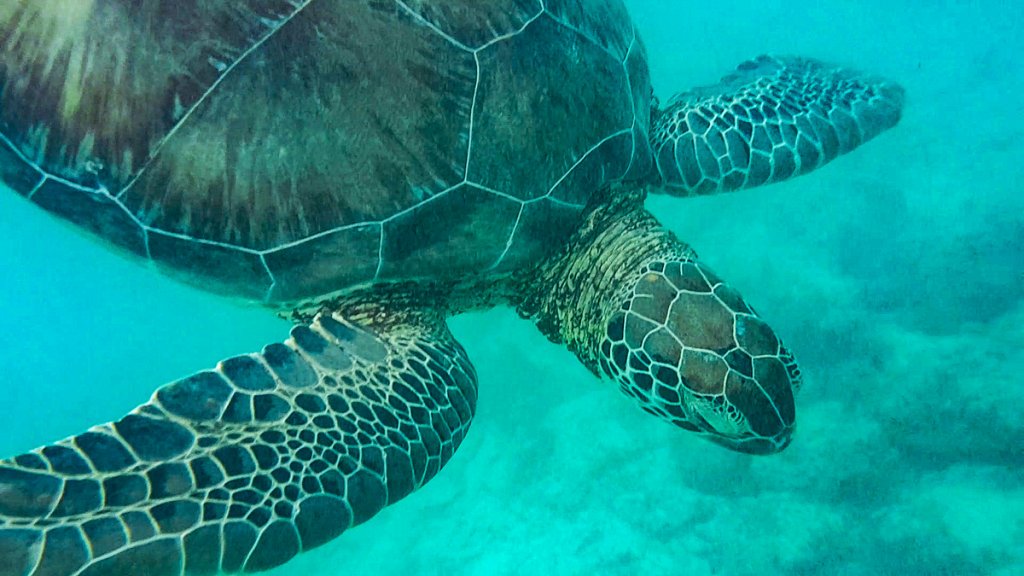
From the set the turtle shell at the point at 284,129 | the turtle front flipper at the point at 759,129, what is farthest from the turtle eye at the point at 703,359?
the turtle front flipper at the point at 759,129

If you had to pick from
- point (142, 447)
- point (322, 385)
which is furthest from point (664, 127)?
point (142, 447)

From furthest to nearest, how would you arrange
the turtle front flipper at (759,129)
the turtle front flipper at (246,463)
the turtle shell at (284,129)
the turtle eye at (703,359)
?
the turtle front flipper at (759,129), the turtle eye at (703,359), the turtle shell at (284,129), the turtle front flipper at (246,463)

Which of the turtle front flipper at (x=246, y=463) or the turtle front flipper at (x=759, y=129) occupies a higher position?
the turtle front flipper at (x=759, y=129)

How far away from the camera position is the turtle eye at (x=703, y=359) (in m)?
3.01

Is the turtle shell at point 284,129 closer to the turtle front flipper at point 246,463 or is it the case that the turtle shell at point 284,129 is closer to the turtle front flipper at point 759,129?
the turtle front flipper at point 246,463

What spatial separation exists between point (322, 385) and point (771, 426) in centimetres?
223

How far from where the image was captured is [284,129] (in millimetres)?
2770

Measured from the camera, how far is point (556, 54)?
10.7 ft

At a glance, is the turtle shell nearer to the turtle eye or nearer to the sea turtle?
the sea turtle

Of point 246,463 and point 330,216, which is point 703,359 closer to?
point 330,216

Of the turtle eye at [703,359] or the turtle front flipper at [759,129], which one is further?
the turtle front flipper at [759,129]

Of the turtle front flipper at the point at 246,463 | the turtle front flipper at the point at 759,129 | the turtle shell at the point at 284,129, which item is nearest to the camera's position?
the turtle front flipper at the point at 246,463

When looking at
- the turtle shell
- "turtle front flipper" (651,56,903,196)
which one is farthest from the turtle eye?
"turtle front flipper" (651,56,903,196)

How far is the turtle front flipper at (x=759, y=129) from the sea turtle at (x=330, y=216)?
1.14 meters
